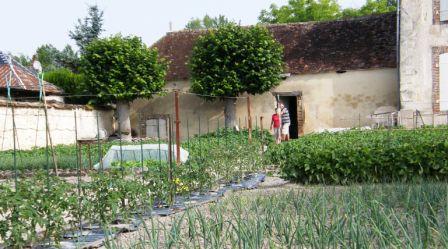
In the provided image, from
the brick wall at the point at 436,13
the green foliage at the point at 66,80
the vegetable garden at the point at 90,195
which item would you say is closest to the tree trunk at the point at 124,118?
the green foliage at the point at 66,80

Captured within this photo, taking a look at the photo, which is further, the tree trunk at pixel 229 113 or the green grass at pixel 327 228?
the tree trunk at pixel 229 113

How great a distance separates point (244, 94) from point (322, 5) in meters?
14.3

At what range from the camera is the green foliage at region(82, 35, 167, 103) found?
2152cm

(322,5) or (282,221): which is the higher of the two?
(322,5)

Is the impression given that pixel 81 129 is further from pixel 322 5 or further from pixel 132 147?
pixel 322 5

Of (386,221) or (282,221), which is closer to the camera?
(386,221)

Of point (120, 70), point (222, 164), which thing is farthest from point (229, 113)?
point (222, 164)

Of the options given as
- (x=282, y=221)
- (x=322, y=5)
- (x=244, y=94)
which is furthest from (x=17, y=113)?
(x=322, y=5)

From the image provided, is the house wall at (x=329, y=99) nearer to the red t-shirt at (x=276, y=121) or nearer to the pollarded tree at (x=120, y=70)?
the pollarded tree at (x=120, y=70)

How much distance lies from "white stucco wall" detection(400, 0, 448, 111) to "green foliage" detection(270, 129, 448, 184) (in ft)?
35.2

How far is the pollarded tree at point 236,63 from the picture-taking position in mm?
20984

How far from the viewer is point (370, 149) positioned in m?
8.73

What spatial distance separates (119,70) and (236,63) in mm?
4458

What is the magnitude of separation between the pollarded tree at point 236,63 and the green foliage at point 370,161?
11818 millimetres
